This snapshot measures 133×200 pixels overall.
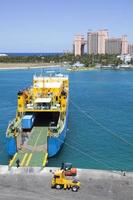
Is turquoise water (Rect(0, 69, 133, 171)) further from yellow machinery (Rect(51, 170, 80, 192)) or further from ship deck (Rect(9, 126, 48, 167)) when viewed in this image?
yellow machinery (Rect(51, 170, 80, 192))

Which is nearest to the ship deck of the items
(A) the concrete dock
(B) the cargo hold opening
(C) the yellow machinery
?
(A) the concrete dock

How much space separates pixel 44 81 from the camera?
161 feet

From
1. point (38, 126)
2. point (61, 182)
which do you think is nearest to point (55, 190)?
point (61, 182)

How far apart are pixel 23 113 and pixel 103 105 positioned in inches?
1211

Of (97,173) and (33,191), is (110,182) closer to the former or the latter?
(97,173)

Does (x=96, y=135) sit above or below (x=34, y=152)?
below

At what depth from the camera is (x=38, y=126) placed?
127ft

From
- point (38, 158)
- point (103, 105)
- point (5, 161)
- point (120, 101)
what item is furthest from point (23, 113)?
point (120, 101)

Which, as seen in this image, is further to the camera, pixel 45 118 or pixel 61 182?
pixel 45 118

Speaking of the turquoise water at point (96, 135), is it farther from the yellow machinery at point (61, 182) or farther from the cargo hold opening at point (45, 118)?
the yellow machinery at point (61, 182)

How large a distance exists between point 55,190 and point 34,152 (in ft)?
28.1

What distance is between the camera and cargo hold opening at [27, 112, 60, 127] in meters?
39.5

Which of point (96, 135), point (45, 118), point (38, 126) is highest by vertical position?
point (45, 118)

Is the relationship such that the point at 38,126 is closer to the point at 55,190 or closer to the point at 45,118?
the point at 45,118
